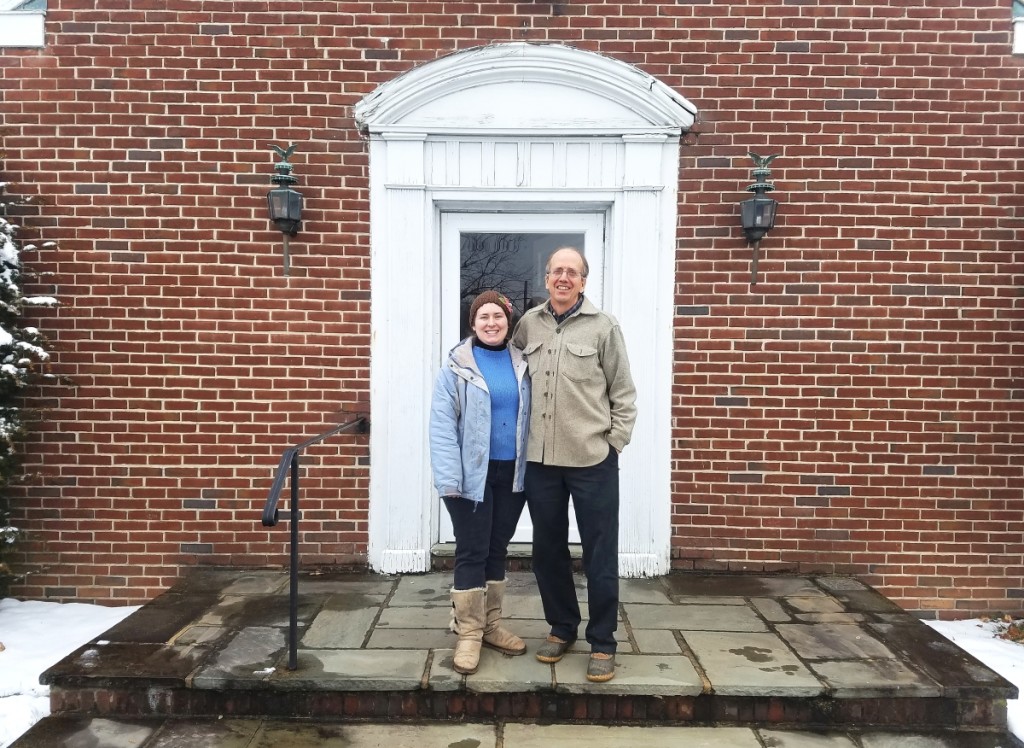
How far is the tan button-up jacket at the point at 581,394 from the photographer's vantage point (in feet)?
9.66

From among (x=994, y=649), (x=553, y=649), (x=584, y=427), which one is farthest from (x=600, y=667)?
(x=994, y=649)

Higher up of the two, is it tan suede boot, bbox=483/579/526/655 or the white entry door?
the white entry door

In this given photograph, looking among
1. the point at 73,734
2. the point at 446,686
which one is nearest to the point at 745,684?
the point at 446,686

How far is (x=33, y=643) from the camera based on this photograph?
12.0 ft

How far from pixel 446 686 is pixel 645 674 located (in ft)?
2.79

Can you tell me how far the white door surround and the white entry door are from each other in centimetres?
14

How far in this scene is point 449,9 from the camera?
4.11 metres

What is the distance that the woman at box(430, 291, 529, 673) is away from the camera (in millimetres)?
2945

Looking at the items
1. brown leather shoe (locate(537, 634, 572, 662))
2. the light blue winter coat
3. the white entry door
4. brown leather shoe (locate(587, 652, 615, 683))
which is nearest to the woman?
the light blue winter coat

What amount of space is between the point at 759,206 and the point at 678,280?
2.00 ft

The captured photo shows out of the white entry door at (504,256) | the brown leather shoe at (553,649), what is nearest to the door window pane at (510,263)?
the white entry door at (504,256)

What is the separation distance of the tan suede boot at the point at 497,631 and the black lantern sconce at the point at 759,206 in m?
2.45

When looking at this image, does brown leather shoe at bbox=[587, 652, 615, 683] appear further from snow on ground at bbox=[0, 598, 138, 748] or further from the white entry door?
snow on ground at bbox=[0, 598, 138, 748]

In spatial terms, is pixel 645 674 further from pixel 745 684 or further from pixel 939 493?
pixel 939 493
